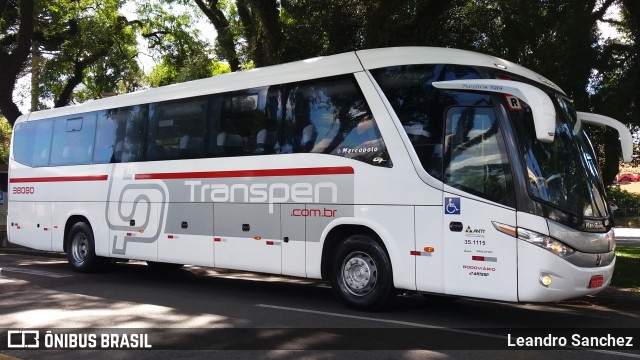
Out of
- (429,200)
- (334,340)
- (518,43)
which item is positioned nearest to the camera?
(334,340)

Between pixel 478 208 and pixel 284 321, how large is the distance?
283 centimetres

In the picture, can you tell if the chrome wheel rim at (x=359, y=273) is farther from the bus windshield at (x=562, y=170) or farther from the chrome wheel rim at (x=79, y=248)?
the chrome wheel rim at (x=79, y=248)

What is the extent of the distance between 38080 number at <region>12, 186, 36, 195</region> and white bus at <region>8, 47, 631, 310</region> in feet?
9.66

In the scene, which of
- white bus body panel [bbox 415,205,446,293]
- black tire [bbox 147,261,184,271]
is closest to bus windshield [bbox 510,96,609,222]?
white bus body panel [bbox 415,205,446,293]

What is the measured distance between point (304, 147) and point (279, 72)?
55.3 inches

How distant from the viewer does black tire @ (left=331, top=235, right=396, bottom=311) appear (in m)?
7.93

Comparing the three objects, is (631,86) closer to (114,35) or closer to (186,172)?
(186,172)

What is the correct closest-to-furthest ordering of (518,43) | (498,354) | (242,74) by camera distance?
(498,354)
(242,74)
(518,43)

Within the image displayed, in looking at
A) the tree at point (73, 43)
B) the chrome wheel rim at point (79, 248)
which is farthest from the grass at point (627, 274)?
the tree at point (73, 43)

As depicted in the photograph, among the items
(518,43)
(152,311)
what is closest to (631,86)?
(518,43)

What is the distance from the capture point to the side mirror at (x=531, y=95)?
631cm

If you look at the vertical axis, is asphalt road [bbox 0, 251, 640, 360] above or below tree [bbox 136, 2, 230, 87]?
below

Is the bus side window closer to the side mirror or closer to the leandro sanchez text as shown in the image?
the side mirror

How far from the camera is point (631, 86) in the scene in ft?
39.5
